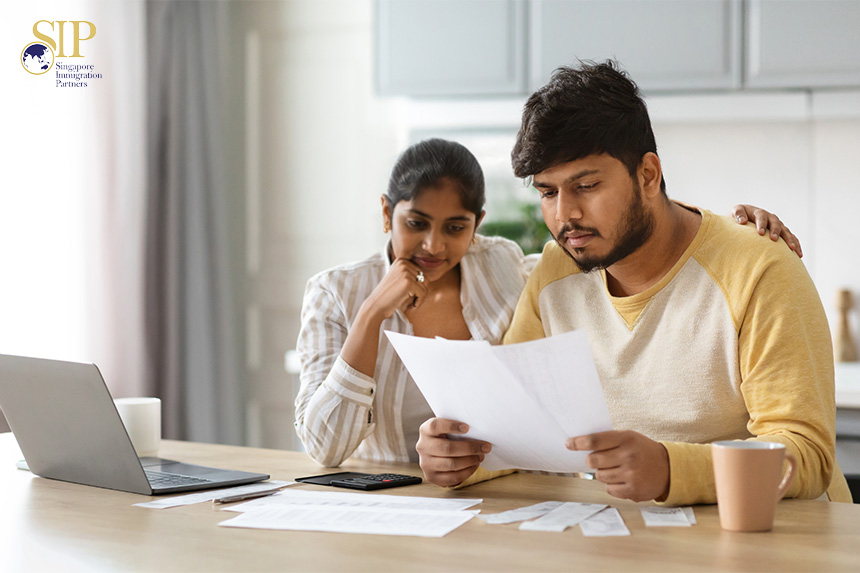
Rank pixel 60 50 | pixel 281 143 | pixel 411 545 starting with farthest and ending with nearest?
pixel 281 143 → pixel 60 50 → pixel 411 545

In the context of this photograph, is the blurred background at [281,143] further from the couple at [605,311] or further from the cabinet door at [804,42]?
the couple at [605,311]

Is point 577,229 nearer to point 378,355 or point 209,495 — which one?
point 378,355

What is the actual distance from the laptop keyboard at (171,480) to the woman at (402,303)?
0.80 ft

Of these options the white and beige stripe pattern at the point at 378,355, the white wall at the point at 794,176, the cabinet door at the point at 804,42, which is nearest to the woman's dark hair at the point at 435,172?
the white and beige stripe pattern at the point at 378,355

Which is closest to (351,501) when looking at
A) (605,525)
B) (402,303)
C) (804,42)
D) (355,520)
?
(355,520)

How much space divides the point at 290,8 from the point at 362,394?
89.4 inches

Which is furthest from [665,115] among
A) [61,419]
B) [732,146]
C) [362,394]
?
[61,419]

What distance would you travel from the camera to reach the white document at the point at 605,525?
1023 mm

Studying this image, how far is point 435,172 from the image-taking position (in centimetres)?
164

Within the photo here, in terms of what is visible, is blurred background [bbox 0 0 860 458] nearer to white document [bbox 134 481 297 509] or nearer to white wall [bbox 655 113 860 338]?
white wall [bbox 655 113 860 338]

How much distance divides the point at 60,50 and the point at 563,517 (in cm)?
233

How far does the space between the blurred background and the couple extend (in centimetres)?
118

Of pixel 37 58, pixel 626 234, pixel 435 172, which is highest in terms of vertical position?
pixel 37 58

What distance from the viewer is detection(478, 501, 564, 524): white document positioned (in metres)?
1.10
